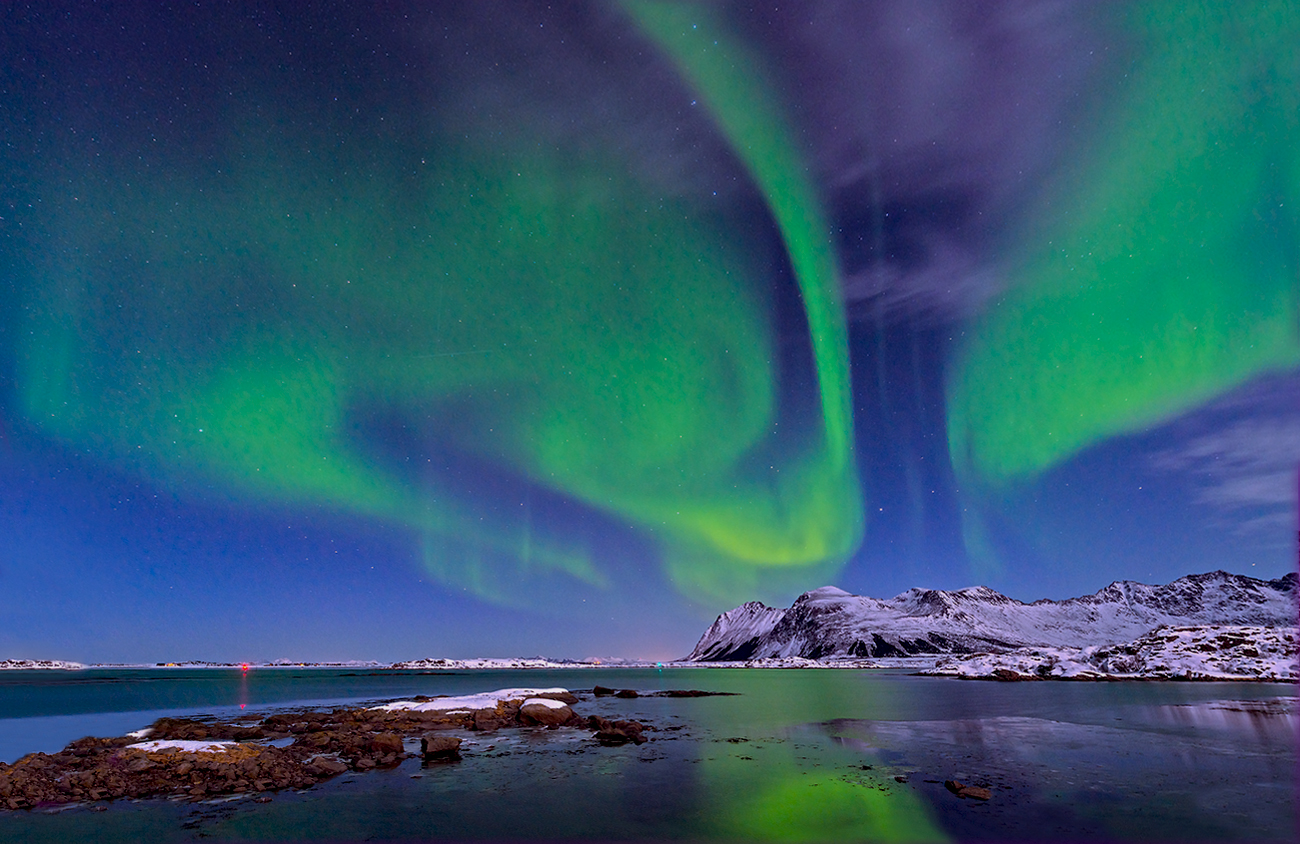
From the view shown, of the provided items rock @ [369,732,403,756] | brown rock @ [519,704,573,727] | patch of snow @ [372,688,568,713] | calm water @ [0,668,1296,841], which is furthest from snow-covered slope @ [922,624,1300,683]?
rock @ [369,732,403,756]

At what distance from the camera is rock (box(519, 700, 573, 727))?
180ft

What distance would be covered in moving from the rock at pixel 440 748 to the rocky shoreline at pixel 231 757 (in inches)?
2.3

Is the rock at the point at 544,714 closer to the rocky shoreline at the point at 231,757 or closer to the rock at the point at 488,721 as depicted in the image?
the rocky shoreline at the point at 231,757

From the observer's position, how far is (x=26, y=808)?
2528 cm

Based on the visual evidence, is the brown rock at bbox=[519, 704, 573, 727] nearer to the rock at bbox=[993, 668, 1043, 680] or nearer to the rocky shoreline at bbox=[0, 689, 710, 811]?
the rocky shoreline at bbox=[0, 689, 710, 811]

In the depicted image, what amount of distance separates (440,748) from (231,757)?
1059 cm

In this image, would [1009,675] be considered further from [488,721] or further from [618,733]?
[488,721]

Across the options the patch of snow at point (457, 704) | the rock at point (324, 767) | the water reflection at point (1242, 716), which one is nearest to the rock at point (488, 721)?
the patch of snow at point (457, 704)

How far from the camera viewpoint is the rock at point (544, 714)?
180 ft

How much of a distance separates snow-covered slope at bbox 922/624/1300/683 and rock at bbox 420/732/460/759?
6080 inches

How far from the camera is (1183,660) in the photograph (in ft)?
474

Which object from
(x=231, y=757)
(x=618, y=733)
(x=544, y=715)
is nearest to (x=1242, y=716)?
(x=618, y=733)

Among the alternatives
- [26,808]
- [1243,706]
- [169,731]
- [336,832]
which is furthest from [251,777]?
[1243,706]

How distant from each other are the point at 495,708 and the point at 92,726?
142 ft
